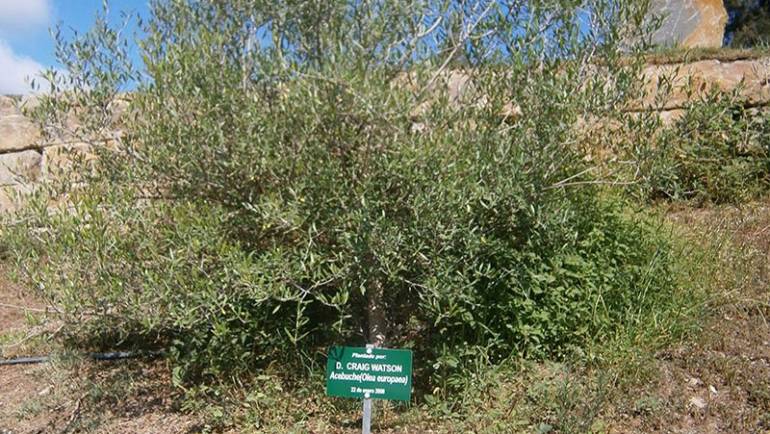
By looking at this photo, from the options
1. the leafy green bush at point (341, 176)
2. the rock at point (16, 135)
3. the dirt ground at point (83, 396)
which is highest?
the rock at point (16, 135)

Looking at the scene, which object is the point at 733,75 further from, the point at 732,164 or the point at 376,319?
the point at 376,319

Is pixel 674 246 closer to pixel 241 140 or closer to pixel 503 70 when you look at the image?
pixel 503 70

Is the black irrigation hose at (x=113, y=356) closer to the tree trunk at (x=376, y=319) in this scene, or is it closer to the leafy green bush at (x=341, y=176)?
the leafy green bush at (x=341, y=176)

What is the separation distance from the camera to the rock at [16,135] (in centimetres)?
810

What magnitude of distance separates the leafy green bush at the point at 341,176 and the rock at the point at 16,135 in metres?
4.51

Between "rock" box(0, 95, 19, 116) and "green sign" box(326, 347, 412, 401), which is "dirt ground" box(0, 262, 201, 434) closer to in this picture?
"green sign" box(326, 347, 412, 401)

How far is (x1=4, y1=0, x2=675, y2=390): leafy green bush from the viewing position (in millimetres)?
3383

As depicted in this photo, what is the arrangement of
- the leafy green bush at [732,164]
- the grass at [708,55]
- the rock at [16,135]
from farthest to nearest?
the rock at [16,135] < the grass at [708,55] < the leafy green bush at [732,164]

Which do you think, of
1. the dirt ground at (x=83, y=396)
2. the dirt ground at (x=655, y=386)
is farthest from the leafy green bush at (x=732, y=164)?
the dirt ground at (x=83, y=396)

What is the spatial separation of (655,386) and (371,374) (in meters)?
1.79

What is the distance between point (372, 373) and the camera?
3.58 m

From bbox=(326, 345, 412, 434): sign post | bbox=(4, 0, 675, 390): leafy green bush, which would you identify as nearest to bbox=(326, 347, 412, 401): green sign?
bbox=(326, 345, 412, 434): sign post

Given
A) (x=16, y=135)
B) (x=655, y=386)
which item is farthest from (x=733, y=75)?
(x=16, y=135)

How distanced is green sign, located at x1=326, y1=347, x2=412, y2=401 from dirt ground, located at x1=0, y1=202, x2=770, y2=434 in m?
1.11
